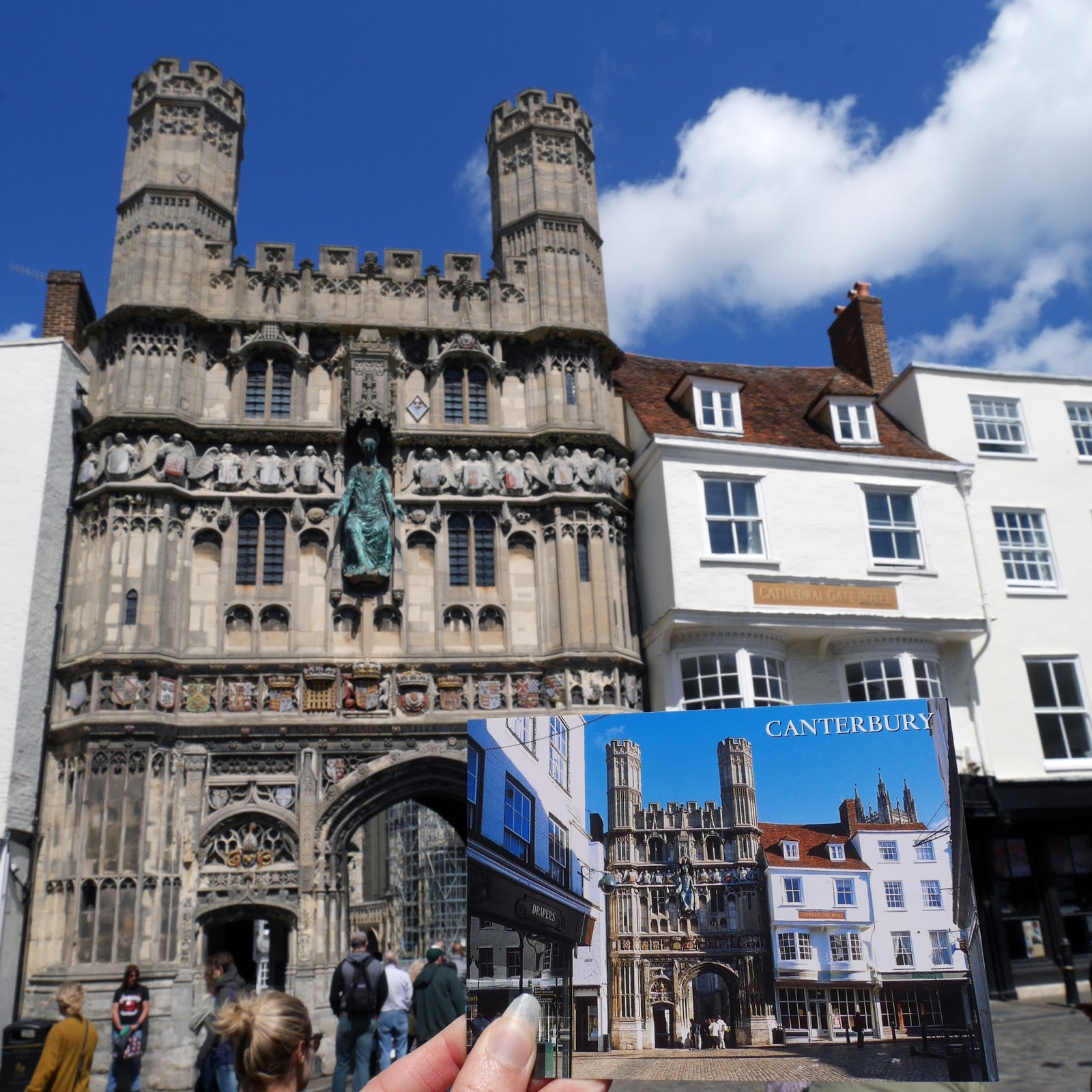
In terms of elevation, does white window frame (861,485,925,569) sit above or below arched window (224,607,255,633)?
above

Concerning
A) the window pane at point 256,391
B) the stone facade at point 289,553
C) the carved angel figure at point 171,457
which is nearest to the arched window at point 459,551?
the stone facade at point 289,553

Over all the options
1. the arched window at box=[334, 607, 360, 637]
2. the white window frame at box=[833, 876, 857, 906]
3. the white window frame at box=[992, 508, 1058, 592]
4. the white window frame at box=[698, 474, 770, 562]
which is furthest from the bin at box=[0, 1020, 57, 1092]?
the white window frame at box=[992, 508, 1058, 592]

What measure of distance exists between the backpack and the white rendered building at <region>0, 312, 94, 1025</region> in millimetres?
8565

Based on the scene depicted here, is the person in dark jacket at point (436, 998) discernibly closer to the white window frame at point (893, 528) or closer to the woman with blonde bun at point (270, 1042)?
the woman with blonde bun at point (270, 1042)

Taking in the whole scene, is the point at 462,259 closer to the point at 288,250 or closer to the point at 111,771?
the point at 288,250

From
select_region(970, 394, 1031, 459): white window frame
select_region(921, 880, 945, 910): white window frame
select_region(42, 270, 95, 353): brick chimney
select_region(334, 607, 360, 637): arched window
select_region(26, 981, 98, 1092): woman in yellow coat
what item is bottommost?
select_region(26, 981, 98, 1092): woman in yellow coat

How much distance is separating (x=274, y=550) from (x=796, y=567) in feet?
33.9

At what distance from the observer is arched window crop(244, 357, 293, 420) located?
70.8 ft

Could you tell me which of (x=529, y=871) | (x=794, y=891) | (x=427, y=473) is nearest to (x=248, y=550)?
(x=427, y=473)

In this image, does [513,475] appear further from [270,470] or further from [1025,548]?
[1025,548]

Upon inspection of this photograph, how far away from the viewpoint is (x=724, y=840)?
4727 millimetres

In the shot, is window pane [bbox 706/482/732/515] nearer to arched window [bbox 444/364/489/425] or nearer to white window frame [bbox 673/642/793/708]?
white window frame [bbox 673/642/793/708]

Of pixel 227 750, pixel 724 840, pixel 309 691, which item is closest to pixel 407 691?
pixel 309 691

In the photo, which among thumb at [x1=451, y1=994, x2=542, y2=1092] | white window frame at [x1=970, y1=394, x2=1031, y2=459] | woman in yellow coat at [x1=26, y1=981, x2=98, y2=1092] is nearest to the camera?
thumb at [x1=451, y1=994, x2=542, y2=1092]
